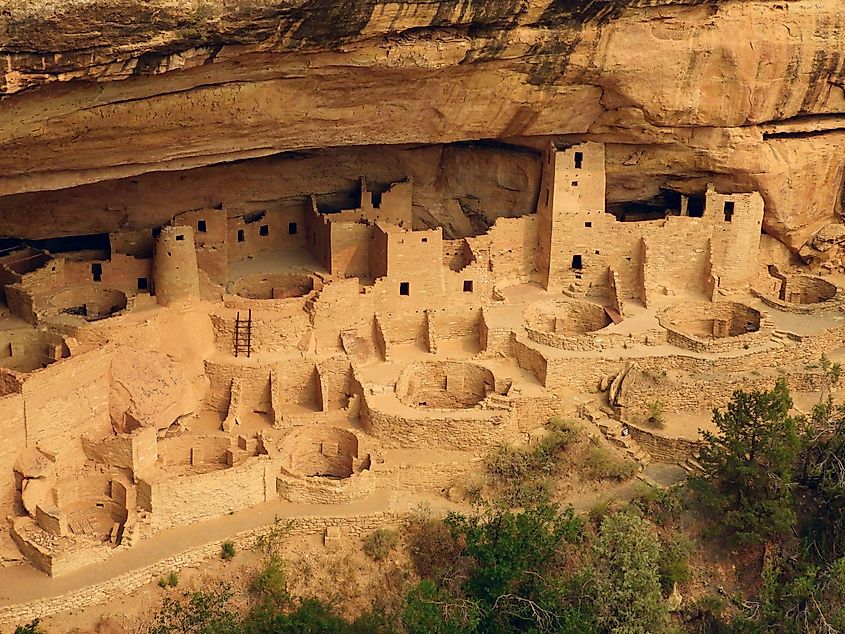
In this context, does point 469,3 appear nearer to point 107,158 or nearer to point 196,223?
point 107,158

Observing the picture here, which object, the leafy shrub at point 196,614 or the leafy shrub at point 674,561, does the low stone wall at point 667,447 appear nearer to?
the leafy shrub at point 674,561

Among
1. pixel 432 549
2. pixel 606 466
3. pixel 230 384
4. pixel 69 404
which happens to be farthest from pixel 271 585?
pixel 606 466

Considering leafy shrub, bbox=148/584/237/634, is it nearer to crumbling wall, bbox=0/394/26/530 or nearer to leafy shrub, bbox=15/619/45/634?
leafy shrub, bbox=15/619/45/634

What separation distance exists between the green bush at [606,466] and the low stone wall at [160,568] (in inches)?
111

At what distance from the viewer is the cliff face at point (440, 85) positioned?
13195mm

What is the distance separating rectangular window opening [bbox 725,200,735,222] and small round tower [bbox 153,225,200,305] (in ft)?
28.3

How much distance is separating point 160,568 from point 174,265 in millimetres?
4913

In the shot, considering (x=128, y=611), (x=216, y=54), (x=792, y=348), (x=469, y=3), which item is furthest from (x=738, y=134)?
(x=128, y=611)

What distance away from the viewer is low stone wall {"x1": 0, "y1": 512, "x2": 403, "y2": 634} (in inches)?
579

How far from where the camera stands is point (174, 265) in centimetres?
1853

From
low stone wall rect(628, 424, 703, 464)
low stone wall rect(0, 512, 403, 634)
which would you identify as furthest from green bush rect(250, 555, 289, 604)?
low stone wall rect(628, 424, 703, 464)

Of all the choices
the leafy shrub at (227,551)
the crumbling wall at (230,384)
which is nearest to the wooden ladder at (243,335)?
the crumbling wall at (230,384)

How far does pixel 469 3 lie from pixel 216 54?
3.14 metres

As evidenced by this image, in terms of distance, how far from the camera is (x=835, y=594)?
617 inches
